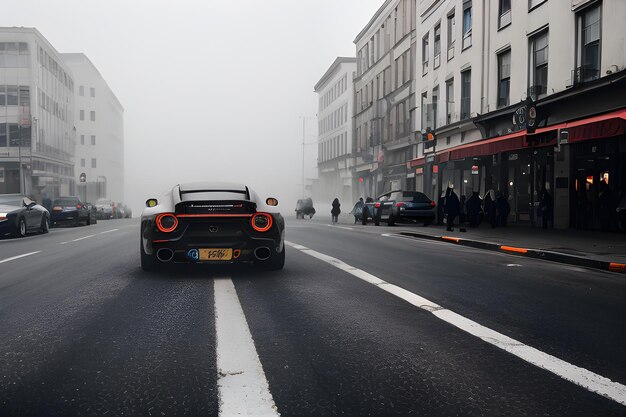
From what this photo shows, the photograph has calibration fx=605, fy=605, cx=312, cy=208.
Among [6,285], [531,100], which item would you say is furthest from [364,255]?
[531,100]

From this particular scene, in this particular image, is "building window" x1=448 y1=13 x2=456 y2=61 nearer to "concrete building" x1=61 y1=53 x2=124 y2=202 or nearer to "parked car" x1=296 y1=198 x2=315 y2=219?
"parked car" x1=296 y1=198 x2=315 y2=219

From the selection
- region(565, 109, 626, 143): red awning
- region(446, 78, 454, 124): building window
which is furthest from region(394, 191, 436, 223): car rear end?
region(565, 109, 626, 143): red awning

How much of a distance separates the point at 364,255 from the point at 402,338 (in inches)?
272

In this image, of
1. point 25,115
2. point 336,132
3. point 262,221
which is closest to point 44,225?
point 262,221

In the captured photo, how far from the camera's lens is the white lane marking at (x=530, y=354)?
332 cm

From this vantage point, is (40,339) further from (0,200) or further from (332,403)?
(0,200)

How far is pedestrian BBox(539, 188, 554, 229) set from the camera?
21188 mm

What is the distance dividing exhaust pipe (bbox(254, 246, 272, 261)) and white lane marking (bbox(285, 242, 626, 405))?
6.12ft

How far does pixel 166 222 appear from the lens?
7668mm

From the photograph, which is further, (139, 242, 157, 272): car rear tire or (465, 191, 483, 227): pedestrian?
(465, 191, 483, 227): pedestrian

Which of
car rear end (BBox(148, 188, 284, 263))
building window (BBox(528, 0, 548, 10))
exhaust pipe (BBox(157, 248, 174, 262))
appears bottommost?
exhaust pipe (BBox(157, 248, 174, 262))

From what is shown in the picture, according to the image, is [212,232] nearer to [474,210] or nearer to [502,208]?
[474,210]

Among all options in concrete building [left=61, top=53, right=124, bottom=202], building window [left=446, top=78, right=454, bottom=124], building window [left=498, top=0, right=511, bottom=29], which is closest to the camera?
building window [left=498, top=0, right=511, bottom=29]

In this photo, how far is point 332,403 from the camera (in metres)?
3.04
